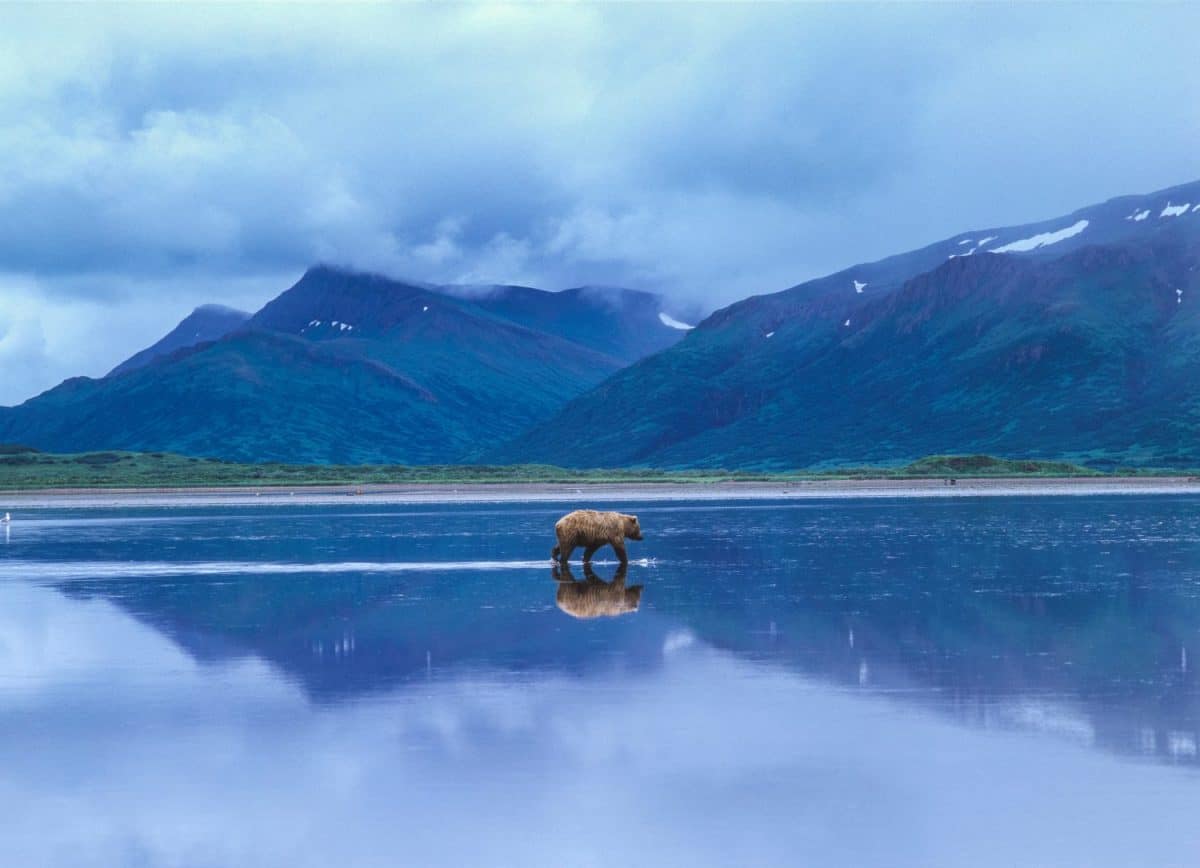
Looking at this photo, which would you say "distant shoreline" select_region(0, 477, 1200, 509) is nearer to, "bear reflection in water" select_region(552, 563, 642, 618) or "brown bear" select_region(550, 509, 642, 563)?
"brown bear" select_region(550, 509, 642, 563)

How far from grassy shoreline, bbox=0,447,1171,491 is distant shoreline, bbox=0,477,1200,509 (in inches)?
207

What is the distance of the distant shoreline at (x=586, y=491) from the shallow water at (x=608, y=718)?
69170 millimetres

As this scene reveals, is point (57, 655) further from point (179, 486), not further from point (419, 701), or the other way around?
point (179, 486)

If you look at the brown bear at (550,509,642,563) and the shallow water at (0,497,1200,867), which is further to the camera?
the brown bear at (550,509,642,563)

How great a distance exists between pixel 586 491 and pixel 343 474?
62.5 metres

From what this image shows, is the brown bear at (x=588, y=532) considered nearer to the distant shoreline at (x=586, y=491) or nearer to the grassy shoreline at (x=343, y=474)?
the distant shoreline at (x=586, y=491)

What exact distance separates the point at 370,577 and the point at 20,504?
8264 cm

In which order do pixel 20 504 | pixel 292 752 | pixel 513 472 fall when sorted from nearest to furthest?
1. pixel 292 752
2. pixel 20 504
3. pixel 513 472

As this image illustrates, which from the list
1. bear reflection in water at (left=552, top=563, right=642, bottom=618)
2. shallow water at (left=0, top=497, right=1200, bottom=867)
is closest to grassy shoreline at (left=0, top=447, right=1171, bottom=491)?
bear reflection in water at (left=552, top=563, right=642, bottom=618)

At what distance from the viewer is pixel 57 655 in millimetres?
22734

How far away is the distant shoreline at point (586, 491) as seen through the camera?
106688mm

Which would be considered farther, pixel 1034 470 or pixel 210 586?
pixel 1034 470

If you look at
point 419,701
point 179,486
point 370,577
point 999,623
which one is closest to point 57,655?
point 419,701

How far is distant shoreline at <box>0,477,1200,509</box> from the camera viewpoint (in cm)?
10669
